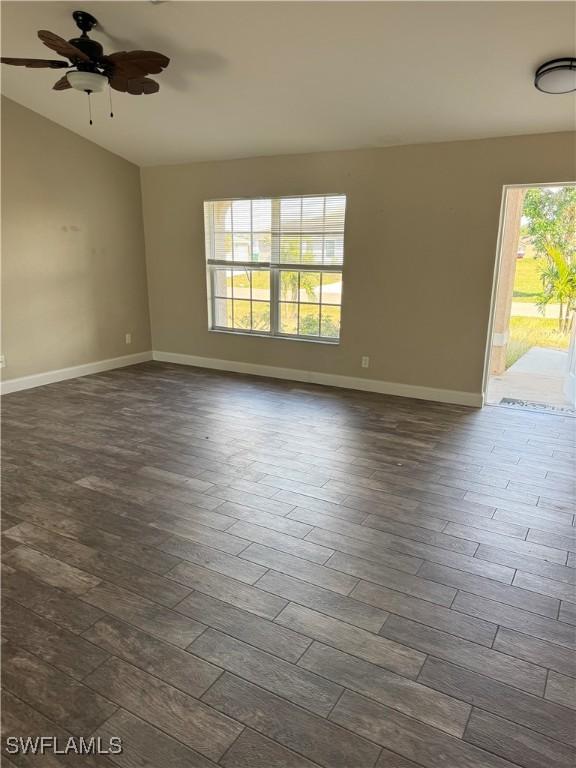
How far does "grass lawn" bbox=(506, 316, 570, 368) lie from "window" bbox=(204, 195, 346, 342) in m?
3.65

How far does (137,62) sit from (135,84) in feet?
1.33

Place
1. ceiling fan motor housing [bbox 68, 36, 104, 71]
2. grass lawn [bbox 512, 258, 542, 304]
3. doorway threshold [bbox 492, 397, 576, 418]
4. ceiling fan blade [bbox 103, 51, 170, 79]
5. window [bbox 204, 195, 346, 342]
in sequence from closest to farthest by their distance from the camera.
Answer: ceiling fan blade [bbox 103, 51, 170, 79] < ceiling fan motor housing [bbox 68, 36, 104, 71] < doorway threshold [bbox 492, 397, 576, 418] < window [bbox 204, 195, 346, 342] < grass lawn [bbox 512, 258, 542, 304]

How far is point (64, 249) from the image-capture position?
529 centimetres

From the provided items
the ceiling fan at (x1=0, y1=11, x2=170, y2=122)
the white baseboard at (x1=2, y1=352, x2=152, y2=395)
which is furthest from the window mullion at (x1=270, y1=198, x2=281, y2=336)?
the ceiling fan at (x1=0, y1=11, x2=170, y2=122)

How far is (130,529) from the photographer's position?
2533mm

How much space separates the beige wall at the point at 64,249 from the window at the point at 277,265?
111 cm

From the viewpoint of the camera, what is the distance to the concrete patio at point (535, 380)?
508cm

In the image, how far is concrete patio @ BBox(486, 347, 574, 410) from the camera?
508 centimetres

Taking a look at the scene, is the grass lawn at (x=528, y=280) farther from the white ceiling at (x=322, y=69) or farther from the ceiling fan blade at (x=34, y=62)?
the ceiling fan blade at (x=34, y=62)

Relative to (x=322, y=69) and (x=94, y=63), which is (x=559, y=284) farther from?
(x=94, y=63)

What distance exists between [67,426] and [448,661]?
11.3ft

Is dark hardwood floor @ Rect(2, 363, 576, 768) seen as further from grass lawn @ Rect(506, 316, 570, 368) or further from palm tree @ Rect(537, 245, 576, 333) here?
grass lawn @ Rect(506, 316, 570, 368)

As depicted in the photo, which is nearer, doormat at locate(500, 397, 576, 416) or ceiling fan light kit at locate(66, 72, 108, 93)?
ceiling fan light kit at locate(66, 72, 108, 93)

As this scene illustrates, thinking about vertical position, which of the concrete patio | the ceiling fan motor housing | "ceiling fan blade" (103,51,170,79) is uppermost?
the ceiling fan motor housing
